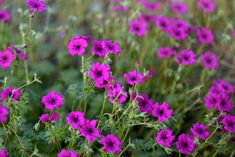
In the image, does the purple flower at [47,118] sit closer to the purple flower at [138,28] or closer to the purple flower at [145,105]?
the purple flower at [145,105]

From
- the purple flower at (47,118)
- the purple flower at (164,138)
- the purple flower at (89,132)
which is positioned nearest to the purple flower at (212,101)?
the purple flower at (164,138)

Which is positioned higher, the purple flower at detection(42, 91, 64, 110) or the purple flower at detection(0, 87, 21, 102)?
the purple flower at detection(0, 87, 21, 102)

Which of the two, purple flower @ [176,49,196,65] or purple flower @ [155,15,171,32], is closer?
purple flower @ [176,49,196,65]

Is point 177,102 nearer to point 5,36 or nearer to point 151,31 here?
point 151,31

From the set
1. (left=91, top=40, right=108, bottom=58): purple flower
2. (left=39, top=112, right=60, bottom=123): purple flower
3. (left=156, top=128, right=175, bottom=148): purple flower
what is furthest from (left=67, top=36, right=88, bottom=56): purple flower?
(left=156, top=128, right=175, bottom=148): purple flower

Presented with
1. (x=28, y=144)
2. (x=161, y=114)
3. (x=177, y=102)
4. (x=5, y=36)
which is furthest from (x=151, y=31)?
(x=28, y=144)

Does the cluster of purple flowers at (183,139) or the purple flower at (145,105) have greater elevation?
the purple flower at (145,105)

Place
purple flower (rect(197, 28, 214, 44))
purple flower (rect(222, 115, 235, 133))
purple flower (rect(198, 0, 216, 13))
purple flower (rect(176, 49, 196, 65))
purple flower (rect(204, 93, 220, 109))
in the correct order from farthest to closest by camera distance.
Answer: purple flower (rect(198, 0, 216, 13))
purple flower (rect(197, 28, 214, 44))
purple flower (rect(176, 49, 196, 65))
purple flower (rect(204, 93, 220, 109))
purple flower (rect(222, 115, 235, 133))

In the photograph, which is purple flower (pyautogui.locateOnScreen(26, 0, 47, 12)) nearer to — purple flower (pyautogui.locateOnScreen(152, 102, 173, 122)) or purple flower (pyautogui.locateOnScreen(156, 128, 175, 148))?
purple flower (pyautogui.locateOnScreen(152, 102, 173, 122))
